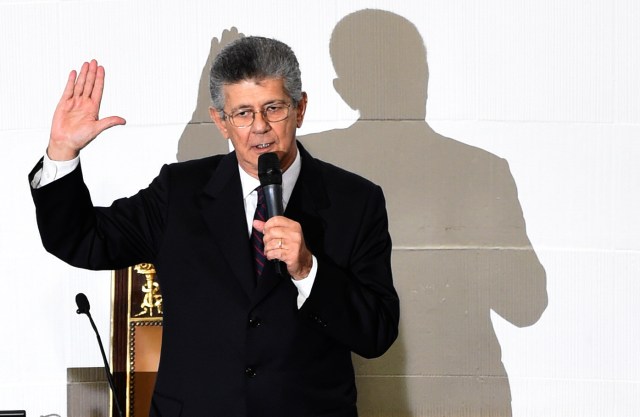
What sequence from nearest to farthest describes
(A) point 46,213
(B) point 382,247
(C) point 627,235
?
(A) point 46,213 < (B) point 382,247 < (C) point 627,235

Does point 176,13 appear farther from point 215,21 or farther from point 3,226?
point 3,226

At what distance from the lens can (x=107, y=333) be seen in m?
3.04

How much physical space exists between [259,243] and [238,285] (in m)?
0.10

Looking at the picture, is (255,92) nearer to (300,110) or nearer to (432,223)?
(300,110)

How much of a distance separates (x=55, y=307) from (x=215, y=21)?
1.09m

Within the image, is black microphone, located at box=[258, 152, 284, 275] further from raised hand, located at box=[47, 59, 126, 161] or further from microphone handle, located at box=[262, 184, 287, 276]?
raised hand, located at box=[47, 59, 126, 161]

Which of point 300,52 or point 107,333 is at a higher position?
point 300,52

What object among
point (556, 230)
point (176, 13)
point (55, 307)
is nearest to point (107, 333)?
point (55, 307)

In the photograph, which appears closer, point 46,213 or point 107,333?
point 46,213

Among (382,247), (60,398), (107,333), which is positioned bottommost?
Result: (60,398)

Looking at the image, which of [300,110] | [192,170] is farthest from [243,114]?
[192,170]

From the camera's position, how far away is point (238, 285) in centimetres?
186

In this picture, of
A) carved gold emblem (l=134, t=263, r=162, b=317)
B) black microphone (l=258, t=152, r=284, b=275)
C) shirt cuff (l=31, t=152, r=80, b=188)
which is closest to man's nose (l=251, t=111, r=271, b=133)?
black microphone (l=258, t=152, r=284, b=275)

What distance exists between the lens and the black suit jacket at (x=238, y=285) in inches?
71.9
